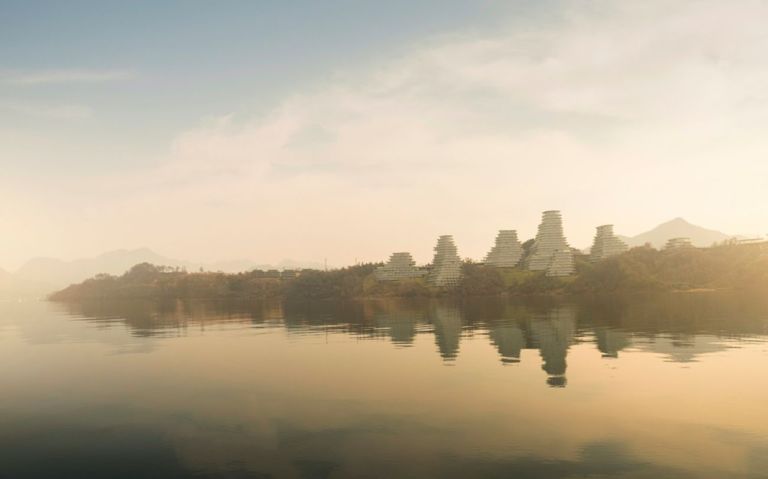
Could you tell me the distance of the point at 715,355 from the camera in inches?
1940

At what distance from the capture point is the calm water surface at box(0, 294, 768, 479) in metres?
24.7

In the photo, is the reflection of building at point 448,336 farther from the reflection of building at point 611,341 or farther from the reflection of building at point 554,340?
the reflection of building at point 611,341

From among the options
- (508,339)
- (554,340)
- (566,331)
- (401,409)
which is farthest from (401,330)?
(401,409)

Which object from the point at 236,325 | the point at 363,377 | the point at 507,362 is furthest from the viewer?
the point at 236,325

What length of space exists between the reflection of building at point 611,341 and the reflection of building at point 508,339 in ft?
27.2

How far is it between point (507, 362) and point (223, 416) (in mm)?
26273

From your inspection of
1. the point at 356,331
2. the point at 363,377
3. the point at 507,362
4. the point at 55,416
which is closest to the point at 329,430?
the point at 363,377

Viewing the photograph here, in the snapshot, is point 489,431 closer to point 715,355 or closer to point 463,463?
point 463,463

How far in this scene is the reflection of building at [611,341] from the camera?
172 ft

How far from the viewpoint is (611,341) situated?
60375mm

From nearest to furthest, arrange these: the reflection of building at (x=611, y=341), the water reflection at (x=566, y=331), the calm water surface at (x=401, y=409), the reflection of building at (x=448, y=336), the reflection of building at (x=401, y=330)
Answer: the calm water surface at (x=401, y=409)
the reflection of building at (x=611, y=341)
the water reflection at (x=566, y=331)
the reflection of building at (x=448, y=336)
the reflection of building at (x=401, y=330)

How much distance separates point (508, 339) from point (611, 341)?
11655 mm

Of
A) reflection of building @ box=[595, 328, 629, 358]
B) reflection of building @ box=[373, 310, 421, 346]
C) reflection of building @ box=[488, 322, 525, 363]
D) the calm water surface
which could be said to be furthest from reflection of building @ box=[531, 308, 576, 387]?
reflection of building @ box=[373, 310, 421, 346]

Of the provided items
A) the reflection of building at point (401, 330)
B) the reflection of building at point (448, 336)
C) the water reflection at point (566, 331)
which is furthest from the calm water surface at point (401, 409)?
the reflection of building at point (401, 330)
